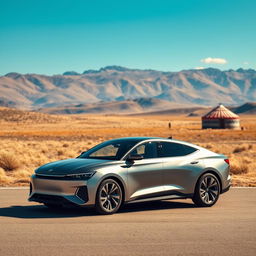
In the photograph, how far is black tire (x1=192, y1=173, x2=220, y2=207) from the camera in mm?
11633

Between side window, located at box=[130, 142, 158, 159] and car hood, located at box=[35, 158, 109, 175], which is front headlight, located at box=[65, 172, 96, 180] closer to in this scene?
car hood, located at box=[35, 158, 109, 175]

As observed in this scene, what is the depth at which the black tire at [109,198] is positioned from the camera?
404 inches

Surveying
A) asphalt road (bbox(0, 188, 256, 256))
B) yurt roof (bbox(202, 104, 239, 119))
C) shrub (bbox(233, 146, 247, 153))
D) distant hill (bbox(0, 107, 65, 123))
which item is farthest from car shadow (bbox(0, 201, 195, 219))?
distant hill (bbox(0, 107, 65, 123))

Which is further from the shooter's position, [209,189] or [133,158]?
[209,189]

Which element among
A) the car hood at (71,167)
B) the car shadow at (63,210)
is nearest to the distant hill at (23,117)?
the car shadow at (63,210)

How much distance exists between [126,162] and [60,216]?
1.62 m

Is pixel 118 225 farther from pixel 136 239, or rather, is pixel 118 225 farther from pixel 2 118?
pixel 2 118

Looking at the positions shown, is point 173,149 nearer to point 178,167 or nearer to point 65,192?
point 178,167

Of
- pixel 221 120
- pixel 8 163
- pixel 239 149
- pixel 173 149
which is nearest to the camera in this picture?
pixel 173 149

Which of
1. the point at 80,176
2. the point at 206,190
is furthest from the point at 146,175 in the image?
the point at 206,190

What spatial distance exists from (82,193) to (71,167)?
1.94 feet

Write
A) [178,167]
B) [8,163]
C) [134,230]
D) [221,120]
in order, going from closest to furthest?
[134,230], [178,167], [8,163], [221,120]

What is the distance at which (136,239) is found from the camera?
832 centimetres

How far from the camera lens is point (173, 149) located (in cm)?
1176
